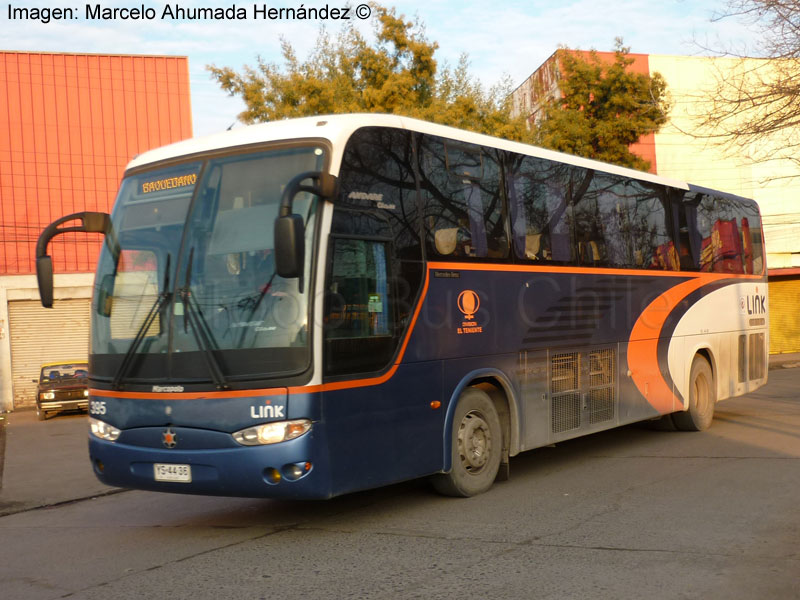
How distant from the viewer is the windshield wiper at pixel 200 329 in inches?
268

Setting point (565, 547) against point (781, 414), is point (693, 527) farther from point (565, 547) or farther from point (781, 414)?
point (781, 414)

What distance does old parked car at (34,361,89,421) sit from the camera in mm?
24016

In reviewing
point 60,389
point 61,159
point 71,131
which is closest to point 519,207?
point 60,389

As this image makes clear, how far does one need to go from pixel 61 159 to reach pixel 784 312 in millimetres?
26610

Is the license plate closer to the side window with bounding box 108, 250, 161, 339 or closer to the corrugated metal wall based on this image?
the side window with bounding box 108, 250, 161, 339

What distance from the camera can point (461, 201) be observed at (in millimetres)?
8602

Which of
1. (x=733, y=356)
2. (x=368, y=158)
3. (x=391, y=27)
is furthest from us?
(x=391, y=27)

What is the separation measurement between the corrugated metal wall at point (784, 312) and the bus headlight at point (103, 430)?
32130 mm

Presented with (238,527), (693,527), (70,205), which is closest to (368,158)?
(238,527)

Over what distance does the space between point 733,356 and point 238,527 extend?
913 centimetres

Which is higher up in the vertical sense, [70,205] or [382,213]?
[70,205]

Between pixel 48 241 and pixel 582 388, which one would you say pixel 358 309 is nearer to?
pixel 48 241

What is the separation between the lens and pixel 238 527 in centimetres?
780

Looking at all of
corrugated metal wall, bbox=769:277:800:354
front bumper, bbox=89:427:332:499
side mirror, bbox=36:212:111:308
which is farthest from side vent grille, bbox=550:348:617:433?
corrugated metal wall, bbox=769:277:800:354
